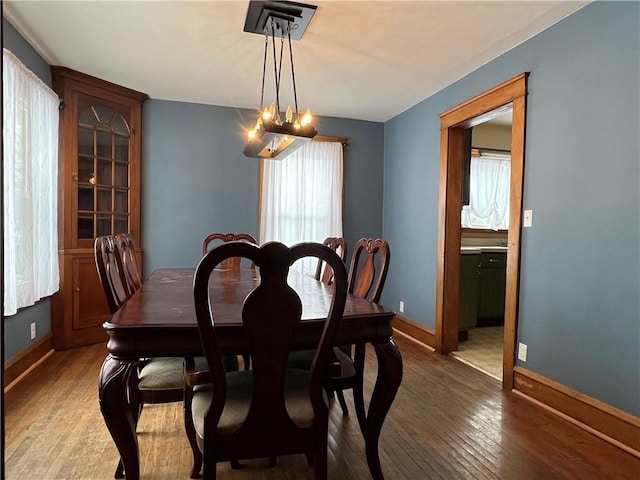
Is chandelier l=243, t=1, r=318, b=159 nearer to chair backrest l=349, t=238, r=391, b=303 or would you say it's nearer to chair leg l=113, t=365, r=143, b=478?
chair backrest l=349, t=238, r=391, b=303

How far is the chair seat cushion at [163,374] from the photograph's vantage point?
5.76 feet

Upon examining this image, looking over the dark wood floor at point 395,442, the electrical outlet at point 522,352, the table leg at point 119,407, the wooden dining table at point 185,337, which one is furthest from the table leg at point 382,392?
the electrical outlet at point 522,352

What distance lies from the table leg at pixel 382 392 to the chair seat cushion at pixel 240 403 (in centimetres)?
34

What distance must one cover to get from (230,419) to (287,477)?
2.22 feet

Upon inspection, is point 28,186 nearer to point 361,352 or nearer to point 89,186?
point 89,186

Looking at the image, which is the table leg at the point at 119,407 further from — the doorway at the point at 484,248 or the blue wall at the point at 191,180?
the blue wall at the point at 191,180

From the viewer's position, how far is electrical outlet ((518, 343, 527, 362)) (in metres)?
2.81

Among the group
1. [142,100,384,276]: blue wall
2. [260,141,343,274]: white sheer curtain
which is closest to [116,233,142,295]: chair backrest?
[142,100,384,276]: blue wall

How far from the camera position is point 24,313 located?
9.91 feet

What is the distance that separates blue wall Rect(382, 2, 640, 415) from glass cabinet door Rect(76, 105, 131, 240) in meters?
3.45

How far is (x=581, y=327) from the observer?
7.90 feet

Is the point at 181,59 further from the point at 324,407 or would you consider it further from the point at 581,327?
the point at 581,327

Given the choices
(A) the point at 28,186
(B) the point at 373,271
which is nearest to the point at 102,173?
(A) the point at 28,186

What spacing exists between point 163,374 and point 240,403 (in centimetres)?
53
